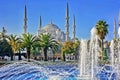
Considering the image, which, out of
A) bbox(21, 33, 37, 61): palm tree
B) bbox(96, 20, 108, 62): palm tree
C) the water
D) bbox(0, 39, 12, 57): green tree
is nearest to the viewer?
the water

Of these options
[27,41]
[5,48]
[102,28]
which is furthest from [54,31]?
[102,28]

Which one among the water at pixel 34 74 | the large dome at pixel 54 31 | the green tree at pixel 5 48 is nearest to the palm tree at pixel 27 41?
the green tree at pixel 5 48

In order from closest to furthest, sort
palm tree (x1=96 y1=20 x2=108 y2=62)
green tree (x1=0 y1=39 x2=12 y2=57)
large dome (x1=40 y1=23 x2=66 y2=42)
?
palm tree (x1=96 y1=20 x2=108 y2=62), green tree (x1=0 y1=39 x2=12 y2=57), large dome (x1=40 y1=23 x2=66 y2=42)

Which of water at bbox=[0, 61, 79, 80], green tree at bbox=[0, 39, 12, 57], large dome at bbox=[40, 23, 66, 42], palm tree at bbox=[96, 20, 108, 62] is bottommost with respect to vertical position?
water at bbox=[0, 61, 79, 80]

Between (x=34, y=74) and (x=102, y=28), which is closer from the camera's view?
(x=34, y=74)

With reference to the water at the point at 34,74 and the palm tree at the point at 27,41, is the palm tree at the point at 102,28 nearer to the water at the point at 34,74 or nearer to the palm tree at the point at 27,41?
the palm tree at the point at 27,41

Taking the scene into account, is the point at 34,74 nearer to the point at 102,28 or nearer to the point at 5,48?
the point at 102,28

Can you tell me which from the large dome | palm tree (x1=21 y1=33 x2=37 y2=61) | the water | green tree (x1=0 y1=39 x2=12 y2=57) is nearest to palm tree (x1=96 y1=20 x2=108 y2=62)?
palm tree (x1=21 y1=33 x2=37 y2=61)

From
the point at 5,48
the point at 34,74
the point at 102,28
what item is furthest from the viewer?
the point at 5,48

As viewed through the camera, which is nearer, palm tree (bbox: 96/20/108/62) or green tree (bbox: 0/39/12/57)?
palm tree (bbox: 96/20/108/62)

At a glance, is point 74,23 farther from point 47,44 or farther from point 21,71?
point 21,71

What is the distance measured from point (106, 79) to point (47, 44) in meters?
29.3

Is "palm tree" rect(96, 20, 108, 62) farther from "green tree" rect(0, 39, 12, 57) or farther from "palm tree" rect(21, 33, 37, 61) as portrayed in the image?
"green tree" rect(0, 39, 12, 57)

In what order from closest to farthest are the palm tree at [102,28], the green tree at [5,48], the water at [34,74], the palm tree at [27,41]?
the water at [34,74], the palm tree at [102,28], the palm tree at [27,41], the green tree at [5,48]
